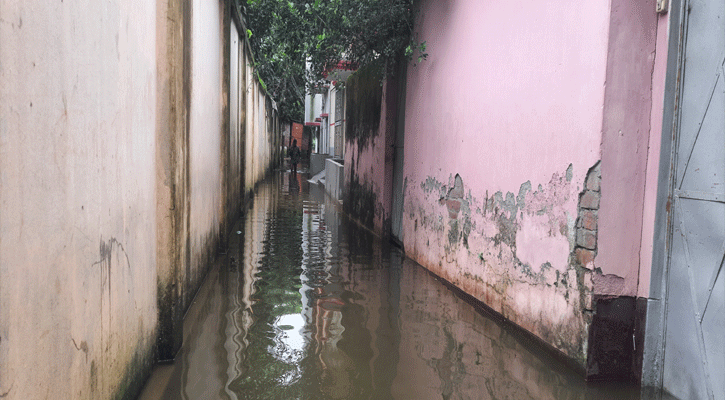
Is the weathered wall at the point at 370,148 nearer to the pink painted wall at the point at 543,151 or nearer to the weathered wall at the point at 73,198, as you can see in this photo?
the pink painted wall at the point at 543,151

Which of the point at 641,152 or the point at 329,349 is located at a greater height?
the point at 641,152

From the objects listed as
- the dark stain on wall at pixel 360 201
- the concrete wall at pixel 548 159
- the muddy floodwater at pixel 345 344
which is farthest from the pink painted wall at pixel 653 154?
the dark stain on wall at pixel 360 201

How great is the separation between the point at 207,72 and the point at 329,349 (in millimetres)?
3663

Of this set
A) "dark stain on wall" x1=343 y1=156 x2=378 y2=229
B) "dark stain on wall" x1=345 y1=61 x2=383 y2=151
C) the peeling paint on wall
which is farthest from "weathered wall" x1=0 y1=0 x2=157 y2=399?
"dark stain on wall" x1=343 y1=156 x2=378 y2=229

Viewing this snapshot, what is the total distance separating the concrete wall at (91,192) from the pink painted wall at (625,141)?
2.79 m

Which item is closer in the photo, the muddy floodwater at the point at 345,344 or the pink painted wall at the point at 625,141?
the muddy floodwater at the point at 345,344

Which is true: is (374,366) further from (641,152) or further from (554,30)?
(554,30)

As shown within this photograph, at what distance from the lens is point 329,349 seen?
4.15 metres

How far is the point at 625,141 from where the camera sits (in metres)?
3.75

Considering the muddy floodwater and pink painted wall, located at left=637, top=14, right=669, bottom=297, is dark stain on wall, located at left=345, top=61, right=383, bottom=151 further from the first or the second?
pink painted wall, located at left=637, top=14, right=669, bottom=297

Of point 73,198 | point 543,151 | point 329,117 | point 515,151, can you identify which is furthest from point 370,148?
point 329,117

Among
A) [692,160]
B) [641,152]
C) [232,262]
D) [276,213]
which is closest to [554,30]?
[641,152]

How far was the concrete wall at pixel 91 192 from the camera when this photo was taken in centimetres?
175

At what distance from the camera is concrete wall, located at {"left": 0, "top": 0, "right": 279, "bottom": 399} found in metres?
1.75
